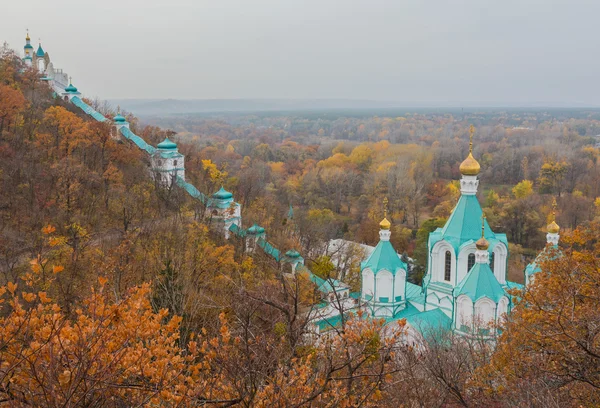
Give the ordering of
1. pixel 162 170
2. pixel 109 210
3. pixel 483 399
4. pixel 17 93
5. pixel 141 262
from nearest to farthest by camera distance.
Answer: pixel 483 399, pixel 141 262, pixel 109 210, pixel 17 93, pixel 162 170

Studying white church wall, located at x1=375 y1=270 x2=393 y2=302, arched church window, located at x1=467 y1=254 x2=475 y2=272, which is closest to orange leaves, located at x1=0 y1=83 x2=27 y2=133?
white church wall, located at x1=375 y1=270 x2=393 y2=302

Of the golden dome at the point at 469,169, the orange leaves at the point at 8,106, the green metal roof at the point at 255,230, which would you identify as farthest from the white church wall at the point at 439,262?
the orange leaves at the point at 8,106

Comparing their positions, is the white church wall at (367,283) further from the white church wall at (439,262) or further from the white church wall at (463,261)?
the white church wall at (463,261)

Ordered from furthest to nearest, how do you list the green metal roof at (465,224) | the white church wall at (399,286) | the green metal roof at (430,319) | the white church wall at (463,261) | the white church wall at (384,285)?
the white church wall at (399,286)
the white church wall at (384,285)
the green metal roof at (465,224)
the white church wall at (463,261)
the green metal roof at (430,319)

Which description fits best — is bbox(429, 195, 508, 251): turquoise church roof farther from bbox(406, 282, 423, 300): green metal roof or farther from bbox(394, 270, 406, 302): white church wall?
bbox(406, 282, 423, 300): green metal roof

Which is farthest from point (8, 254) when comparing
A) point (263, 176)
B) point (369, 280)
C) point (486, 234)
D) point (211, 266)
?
point (263, 176)

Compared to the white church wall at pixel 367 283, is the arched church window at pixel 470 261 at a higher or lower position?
higher

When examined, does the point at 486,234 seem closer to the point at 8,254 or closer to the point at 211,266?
the point at 211,266
